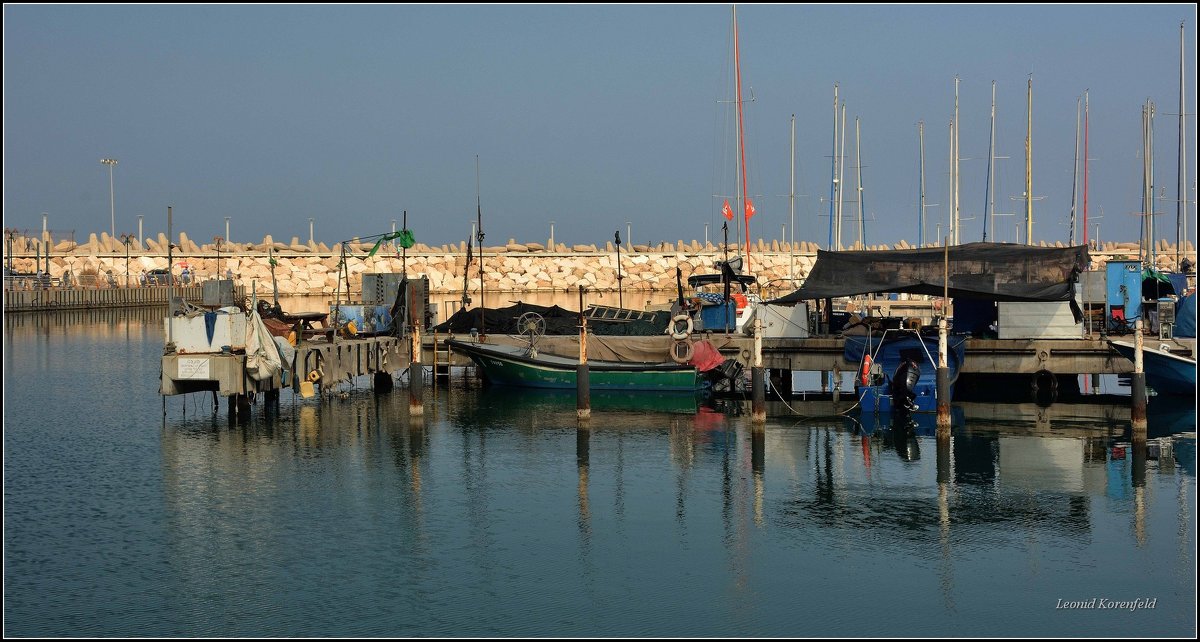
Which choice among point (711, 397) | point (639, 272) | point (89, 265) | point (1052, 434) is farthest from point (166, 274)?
point (1052, 434)

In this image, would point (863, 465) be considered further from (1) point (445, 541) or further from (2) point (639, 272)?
(2) point (639, 272)

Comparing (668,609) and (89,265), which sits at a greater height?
(89,265)

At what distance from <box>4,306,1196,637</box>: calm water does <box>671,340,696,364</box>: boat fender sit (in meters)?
2.97

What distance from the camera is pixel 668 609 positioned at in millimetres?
17438

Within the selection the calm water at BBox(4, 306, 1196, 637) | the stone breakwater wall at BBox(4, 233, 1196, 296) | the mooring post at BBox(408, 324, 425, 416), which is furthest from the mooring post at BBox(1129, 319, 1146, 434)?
the stone breakwater wall at BBox(4, 233, 1196, 296)

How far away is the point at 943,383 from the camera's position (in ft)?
96.9

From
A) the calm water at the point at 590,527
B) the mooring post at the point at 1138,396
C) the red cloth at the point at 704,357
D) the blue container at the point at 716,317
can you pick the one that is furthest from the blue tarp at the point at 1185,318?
the red cloth at the point at 704,357

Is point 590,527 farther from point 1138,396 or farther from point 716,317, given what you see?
point 716,317

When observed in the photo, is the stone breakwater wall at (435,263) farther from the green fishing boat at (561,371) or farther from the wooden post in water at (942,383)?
the wooden post in water at (942,383)

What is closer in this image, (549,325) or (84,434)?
(84,434)

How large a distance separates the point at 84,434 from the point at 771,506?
1809cm

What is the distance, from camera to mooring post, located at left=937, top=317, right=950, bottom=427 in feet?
96.8

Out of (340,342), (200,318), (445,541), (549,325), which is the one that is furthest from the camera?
(549,325)

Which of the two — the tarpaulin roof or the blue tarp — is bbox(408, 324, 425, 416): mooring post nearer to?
the tarpaulin roof
